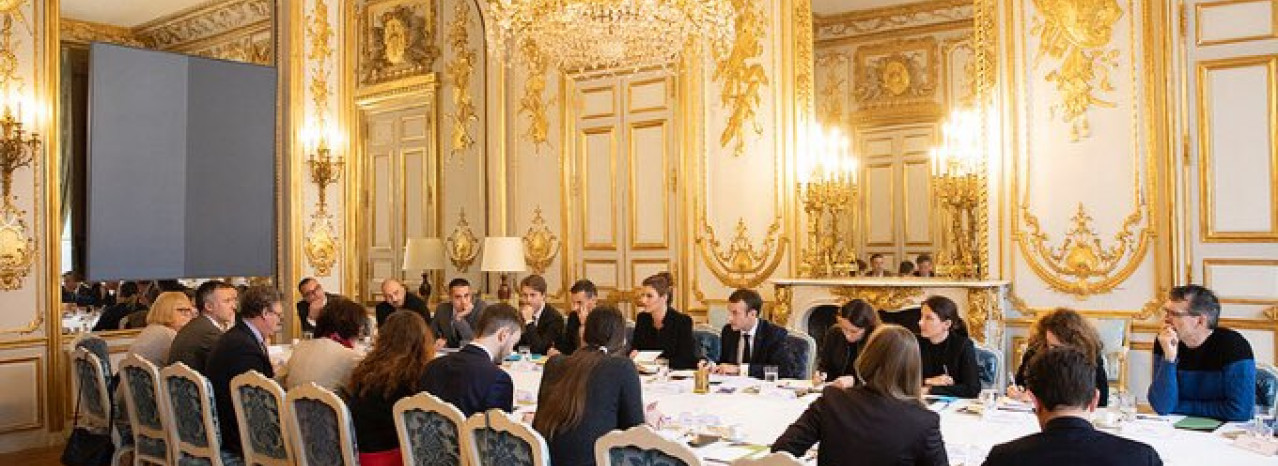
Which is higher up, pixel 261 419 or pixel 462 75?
pixel 462 75

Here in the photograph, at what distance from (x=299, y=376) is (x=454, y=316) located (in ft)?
9.27

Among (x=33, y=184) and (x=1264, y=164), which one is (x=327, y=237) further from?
(x=1264, y=164)

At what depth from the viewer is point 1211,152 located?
629 centimetres

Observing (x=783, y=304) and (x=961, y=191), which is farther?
(x=783, y=304)

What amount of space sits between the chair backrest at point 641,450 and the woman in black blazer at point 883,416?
56 cm

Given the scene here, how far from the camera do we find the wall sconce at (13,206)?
688 cm

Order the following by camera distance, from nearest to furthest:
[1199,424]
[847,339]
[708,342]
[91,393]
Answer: [1199,424], [847,339], [91,393], [708,342]

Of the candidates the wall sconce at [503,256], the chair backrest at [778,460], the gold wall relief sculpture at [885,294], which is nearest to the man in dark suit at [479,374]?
the chair backrest at [778,460]

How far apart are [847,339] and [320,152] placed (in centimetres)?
526

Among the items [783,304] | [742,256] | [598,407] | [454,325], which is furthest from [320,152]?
[598,407]

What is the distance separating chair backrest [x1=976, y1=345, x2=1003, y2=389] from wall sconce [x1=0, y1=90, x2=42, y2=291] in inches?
248

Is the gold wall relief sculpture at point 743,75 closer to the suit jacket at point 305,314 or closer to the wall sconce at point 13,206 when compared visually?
the suit jacket at point 305,314

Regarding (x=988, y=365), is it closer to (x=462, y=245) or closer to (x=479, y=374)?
(x=479, y=374)

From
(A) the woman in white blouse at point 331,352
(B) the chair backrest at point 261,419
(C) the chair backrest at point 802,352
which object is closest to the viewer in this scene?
(B) the chair backrest at point 261,419
